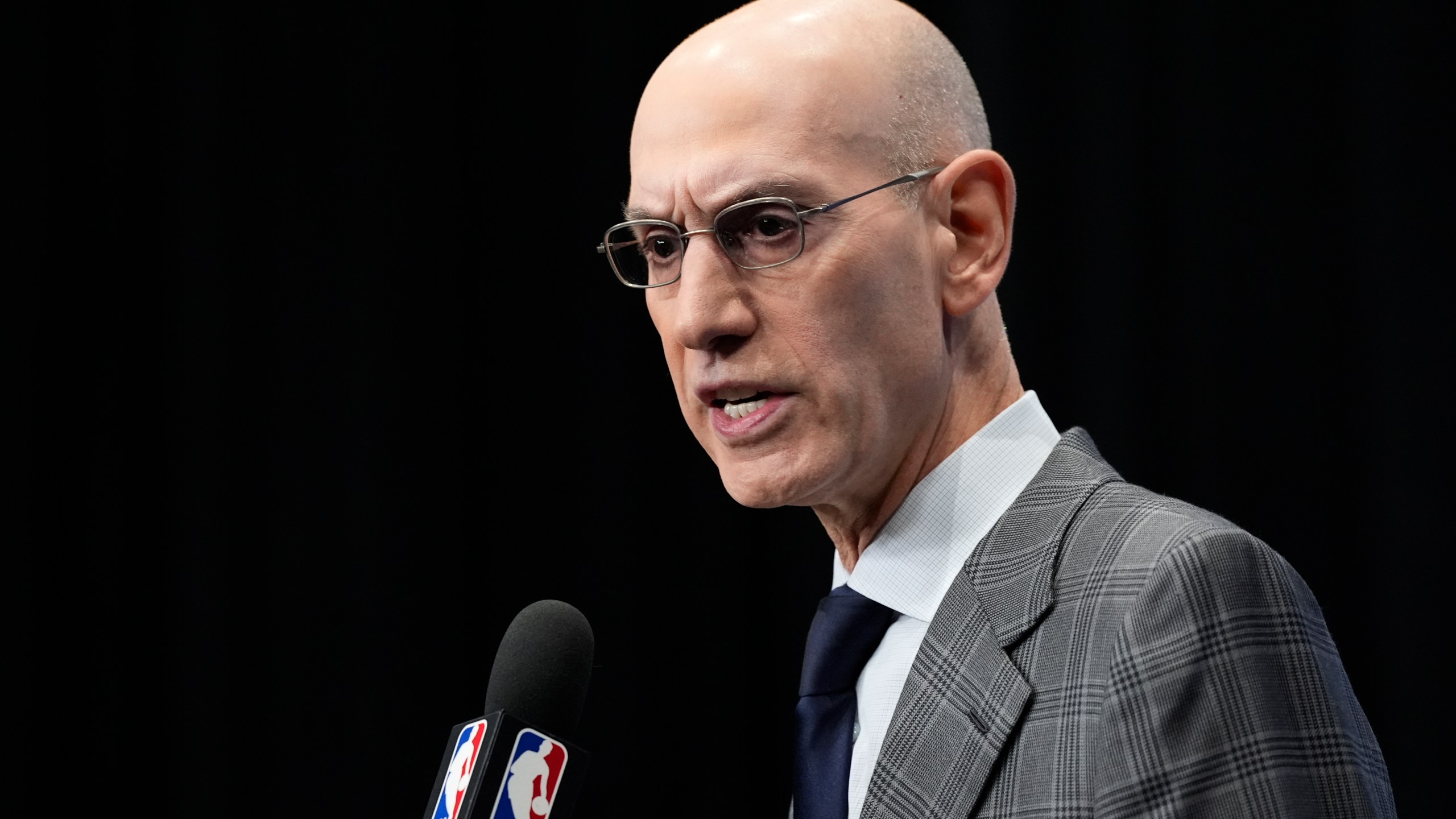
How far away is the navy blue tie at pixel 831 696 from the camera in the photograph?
4.01 feet

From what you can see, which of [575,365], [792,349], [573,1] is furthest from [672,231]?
[573,1]

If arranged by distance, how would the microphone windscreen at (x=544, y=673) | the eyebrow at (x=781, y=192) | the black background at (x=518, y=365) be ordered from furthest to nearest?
the black background at (x=518, y=365) → the eyebrow at (x=781, y=192) → the microphone windscreen at (x=544, y=673)

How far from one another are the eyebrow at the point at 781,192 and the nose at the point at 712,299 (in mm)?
50

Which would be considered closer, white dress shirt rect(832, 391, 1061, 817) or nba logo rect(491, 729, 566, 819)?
nba logo rect(491, 729, 566, 819)

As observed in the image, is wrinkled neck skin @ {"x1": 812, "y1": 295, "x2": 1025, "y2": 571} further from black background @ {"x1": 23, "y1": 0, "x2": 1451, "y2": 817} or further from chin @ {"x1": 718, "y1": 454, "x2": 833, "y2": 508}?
black background @ {"x1": 23, "y1": 0, "x2": 1451, "y2": 817}

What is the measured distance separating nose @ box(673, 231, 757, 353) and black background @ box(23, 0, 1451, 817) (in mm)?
1336

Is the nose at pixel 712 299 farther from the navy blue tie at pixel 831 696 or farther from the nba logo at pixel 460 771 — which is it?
the nba logo at pixel 460 771

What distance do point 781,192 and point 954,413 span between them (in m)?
0.28

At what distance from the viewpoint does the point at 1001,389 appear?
134 centimetres

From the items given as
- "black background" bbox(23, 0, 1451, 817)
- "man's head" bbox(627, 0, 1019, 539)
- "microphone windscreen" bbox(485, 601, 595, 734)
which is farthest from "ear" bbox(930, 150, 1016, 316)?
"black background" bbox(23, 0, 1451, 817)

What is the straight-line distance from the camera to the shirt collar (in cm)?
123

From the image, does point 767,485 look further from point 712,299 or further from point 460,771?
point 460,771

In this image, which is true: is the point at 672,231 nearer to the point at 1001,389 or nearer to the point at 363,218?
the point at 1001,389

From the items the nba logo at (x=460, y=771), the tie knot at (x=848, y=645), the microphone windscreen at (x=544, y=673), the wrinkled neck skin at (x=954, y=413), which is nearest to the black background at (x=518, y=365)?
the wrinkled neck skin at (x=954, y=413)
